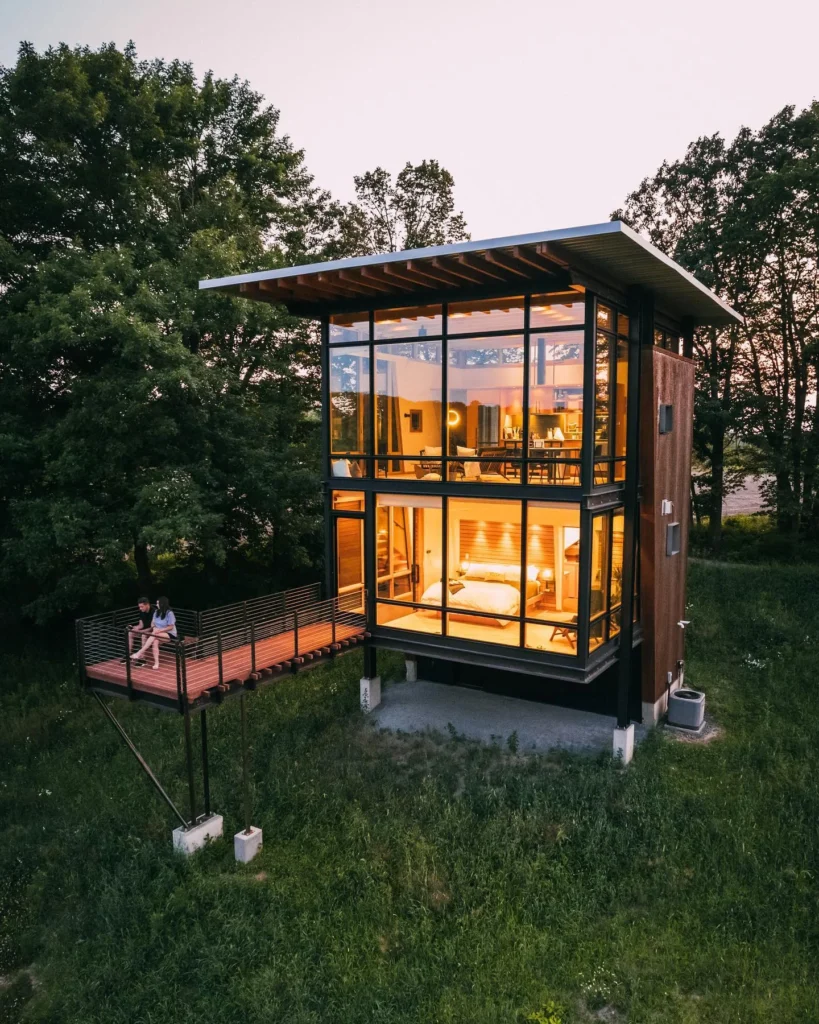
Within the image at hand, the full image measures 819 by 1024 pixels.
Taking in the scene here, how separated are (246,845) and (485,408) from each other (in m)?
7.50

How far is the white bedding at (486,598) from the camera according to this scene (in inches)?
443

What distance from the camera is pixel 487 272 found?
1023cm

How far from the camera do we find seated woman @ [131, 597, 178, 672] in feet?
32.9

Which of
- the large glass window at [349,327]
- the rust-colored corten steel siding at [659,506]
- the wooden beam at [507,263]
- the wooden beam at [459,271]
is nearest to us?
the wooden beam at [507,263]

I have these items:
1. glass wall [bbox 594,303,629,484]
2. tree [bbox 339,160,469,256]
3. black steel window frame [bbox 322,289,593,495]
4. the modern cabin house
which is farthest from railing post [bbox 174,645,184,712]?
tree [bbox 339,160,469,256]

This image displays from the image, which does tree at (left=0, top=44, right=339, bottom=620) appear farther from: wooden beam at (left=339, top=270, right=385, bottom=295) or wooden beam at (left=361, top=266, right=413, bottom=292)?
wooden beam at (left=361, top=266, right=413, bottom=292)

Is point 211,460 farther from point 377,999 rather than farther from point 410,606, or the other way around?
point 377,999

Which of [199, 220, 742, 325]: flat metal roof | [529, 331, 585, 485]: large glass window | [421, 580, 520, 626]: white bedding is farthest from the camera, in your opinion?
[421, 580, 520, 626]: white bedding

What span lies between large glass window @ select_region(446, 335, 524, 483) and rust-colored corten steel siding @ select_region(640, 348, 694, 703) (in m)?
2.62

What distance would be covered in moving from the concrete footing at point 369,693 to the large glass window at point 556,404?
586 centimetres

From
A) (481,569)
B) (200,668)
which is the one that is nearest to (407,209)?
(481,569)

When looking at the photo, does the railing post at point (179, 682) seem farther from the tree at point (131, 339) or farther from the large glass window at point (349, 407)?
the tree at point (131, 339)

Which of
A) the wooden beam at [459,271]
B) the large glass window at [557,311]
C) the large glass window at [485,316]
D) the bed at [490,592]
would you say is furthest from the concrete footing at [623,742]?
the wooden beam at [459,271]

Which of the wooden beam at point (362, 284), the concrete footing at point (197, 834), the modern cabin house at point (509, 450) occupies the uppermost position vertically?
the wooden beam at point (362, 284)
